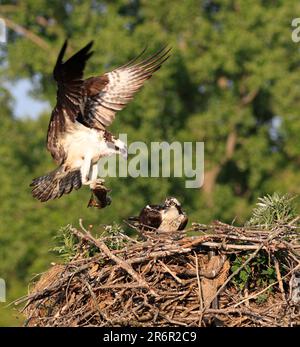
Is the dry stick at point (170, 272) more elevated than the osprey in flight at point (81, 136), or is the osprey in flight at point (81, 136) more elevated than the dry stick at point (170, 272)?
the osprey in flight at point (81, 136)

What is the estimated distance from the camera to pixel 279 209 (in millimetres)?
9500

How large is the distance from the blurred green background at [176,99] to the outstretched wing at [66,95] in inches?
495

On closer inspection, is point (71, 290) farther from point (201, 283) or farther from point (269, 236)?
point (269, 236)

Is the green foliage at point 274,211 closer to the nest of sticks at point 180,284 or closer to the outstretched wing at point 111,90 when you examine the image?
the nest of sticks at point 180,284

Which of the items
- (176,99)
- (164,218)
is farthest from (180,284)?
(176,99)

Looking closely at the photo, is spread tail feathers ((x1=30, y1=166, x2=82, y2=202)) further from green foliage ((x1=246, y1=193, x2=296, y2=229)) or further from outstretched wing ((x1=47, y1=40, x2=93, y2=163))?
green foliage ((x1=246, y1=193, x2=296, y2=229))

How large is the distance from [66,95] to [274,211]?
2.18 meters

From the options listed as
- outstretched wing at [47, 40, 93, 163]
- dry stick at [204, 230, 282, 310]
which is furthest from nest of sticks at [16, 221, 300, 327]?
outstretched wing at [47, 40, 93, 163]

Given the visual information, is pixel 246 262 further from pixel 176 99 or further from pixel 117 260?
pixel 176 99

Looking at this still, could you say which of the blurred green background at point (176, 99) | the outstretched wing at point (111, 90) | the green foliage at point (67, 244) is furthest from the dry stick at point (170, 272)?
the blurred green background at point (176, 99)

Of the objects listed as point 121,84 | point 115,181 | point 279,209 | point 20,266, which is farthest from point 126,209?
point 279,209

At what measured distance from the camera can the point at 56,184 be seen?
10.7 metres

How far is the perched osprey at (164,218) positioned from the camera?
10070mm

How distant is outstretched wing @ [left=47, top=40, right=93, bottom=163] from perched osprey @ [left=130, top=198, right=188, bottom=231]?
110 centimetres
